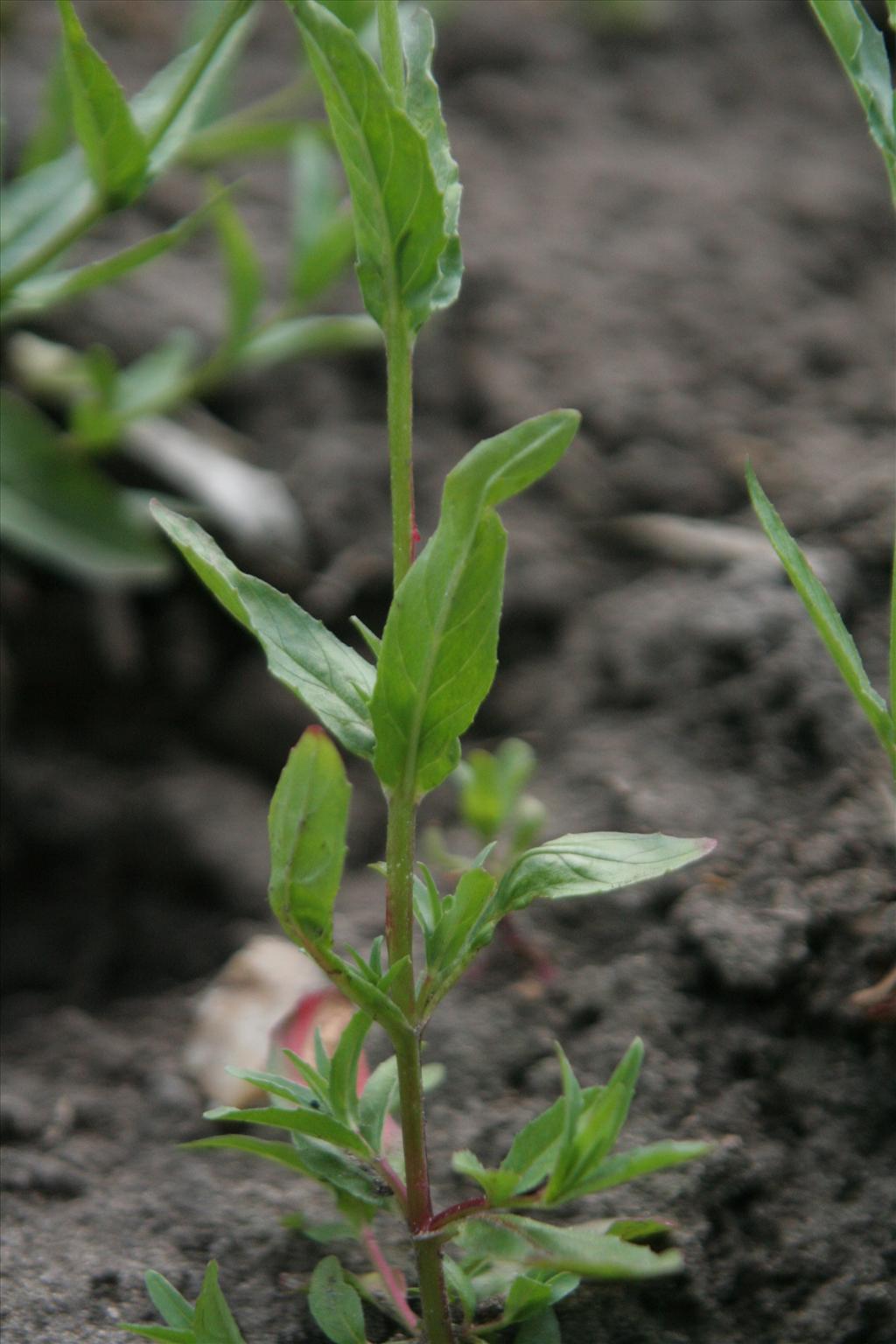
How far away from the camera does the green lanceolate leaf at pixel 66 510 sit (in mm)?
1578

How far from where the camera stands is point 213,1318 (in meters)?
0.85

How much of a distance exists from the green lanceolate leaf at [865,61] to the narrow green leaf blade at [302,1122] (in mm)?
709

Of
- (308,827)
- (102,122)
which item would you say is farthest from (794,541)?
(102,122)

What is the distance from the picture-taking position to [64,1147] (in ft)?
3.92

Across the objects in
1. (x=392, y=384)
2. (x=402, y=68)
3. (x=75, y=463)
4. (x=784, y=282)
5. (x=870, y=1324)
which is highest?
(x=402, y=68)

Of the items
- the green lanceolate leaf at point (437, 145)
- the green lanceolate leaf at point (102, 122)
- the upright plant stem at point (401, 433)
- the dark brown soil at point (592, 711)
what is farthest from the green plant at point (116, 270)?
the upright plant stem at point (401, 433)

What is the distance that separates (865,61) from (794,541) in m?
0.35

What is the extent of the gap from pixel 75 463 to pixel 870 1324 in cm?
127

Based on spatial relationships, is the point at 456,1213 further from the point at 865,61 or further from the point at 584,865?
the point at 865,61

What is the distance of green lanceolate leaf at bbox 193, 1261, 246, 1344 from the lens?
84 centimetres

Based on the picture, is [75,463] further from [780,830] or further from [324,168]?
[780,830]

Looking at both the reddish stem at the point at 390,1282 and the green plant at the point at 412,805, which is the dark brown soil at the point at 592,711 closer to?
the reddish stem at the point at 390,1282

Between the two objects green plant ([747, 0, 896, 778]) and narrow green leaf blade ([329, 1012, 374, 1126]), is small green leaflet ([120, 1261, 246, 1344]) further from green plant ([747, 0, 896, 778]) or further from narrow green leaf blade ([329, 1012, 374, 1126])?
green plant ([747, 0, 896, 778])

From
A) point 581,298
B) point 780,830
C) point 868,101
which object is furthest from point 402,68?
point 581,298
